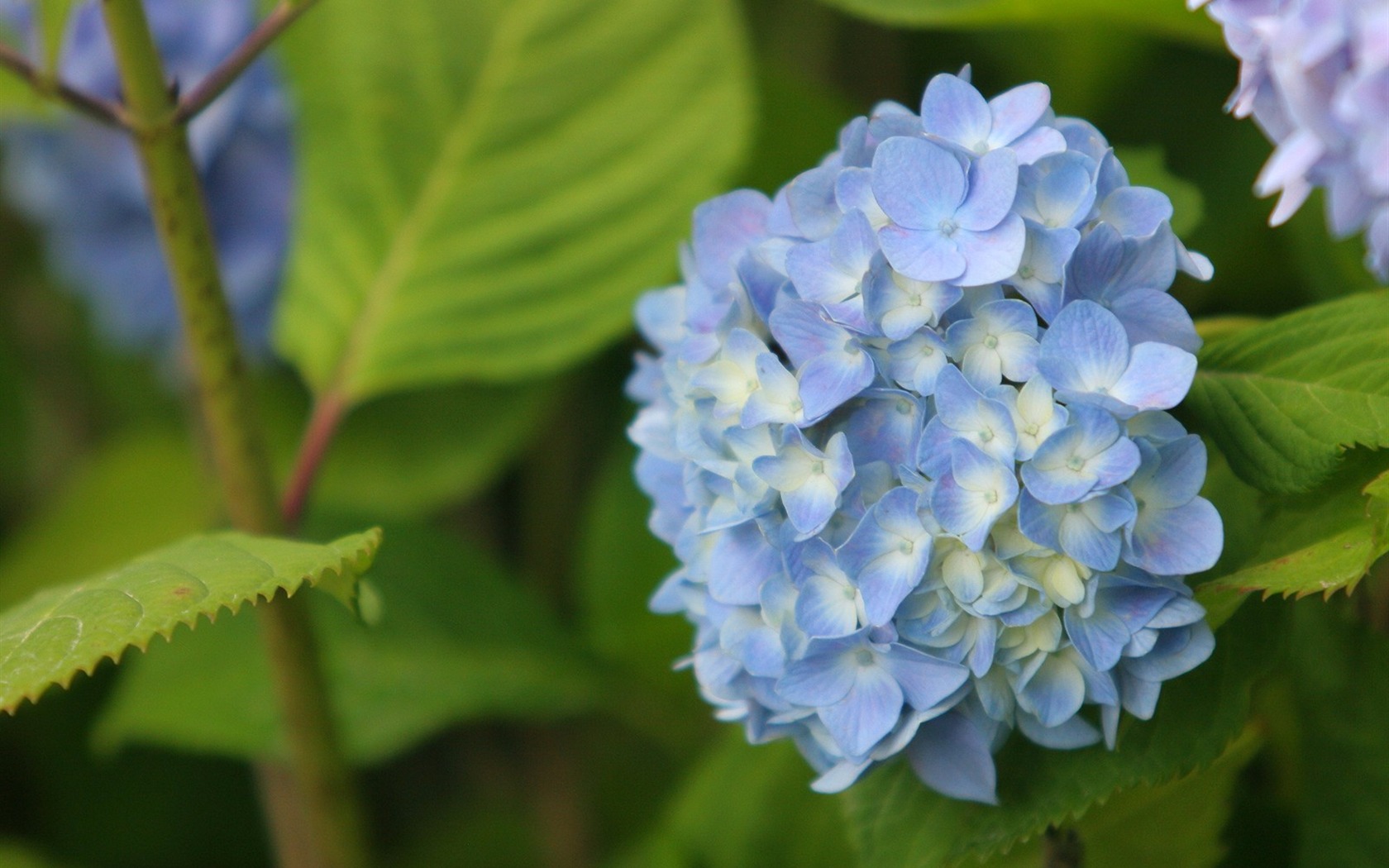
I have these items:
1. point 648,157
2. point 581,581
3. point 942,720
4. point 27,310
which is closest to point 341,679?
point 581,581

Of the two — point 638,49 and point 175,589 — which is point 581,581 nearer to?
point 638,49

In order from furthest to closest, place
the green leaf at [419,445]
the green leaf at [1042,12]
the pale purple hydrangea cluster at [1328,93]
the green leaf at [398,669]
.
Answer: the green leaf at [419,445] → the green leaf at [398,669] → the green leaf at [1042,12] → the pale purple hydrangea cluster at [1328,93]

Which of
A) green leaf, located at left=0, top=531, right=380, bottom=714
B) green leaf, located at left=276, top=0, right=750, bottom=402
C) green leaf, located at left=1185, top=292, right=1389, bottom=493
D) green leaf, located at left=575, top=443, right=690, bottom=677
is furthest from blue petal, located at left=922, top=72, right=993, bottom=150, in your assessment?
green leaf, located at left=575, top=443, right=690, bottom=677


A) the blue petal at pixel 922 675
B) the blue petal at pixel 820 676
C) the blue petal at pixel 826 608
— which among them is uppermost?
the blue petal at pixel 826 608

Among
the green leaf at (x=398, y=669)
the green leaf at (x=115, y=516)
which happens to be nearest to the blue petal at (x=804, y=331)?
the green leaf at (x=398, y=669)

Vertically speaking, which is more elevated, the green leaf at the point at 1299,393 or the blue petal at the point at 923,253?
the blue petal at the point at 923,253

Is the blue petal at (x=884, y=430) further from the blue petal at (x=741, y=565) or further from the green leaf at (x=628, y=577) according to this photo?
the green leaf at (x=628, y=577)

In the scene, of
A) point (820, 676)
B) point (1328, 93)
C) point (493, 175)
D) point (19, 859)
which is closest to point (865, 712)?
point (820, 676)

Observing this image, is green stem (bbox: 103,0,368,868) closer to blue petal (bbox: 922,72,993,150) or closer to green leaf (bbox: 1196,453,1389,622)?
blue petal (bbox: 922,72,993,150)

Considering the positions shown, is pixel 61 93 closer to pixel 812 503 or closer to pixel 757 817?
pixel 812 503
